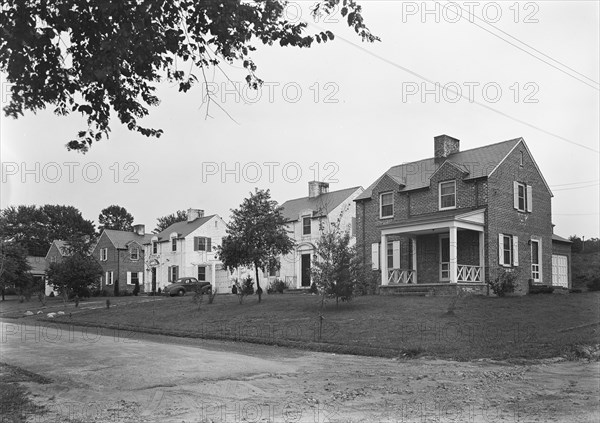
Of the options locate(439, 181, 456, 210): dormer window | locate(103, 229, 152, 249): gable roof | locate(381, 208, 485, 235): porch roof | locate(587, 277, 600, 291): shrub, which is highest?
locate(439, 181, 456, 210): dormer window

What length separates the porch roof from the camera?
89.8ft

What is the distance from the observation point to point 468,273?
28.2 meters

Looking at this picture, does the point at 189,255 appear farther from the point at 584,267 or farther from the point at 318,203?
the point at 584,267

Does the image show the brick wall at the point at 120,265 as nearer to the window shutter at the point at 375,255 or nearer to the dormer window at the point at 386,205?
the window shutter at the point at 375,255

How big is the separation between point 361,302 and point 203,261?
106 feet

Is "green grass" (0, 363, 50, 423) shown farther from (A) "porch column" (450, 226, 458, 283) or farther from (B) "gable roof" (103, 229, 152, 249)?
(B) "gable roof" (103, 229, 152, 249)

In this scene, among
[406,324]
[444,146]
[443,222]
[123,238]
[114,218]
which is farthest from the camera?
[114,218]

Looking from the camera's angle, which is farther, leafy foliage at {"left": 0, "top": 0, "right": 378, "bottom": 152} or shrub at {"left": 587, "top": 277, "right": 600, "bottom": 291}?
shrub at {"left": 587, "top": 277, "right": 600, "bottom": 291}

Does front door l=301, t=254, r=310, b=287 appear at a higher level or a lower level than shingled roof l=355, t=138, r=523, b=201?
lower

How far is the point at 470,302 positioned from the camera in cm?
2372

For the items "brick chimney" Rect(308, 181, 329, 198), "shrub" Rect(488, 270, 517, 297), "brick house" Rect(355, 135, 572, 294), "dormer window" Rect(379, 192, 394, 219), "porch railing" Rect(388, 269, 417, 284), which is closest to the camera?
"shrub" Rect(488, 270, 517, 297)

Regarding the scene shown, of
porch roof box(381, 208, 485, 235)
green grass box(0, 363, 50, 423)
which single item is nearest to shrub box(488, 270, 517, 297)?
porch roof box(381, 208, 485, 235)

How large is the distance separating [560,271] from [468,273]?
415 inches

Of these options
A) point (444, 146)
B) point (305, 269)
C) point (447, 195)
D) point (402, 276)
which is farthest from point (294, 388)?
point (305, 269)
